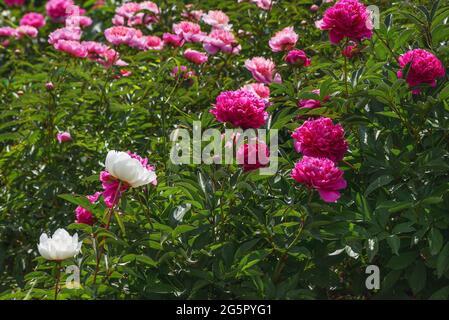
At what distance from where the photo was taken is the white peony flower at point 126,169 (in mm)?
1785

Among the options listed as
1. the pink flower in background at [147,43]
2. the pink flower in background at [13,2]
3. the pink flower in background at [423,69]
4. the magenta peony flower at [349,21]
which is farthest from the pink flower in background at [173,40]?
the pink flower in background at [13,2]

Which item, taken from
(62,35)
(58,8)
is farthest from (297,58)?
(58,8)

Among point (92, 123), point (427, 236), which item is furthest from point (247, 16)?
point (427, 236)

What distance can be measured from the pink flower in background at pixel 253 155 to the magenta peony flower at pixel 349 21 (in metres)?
0.43

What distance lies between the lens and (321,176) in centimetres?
175

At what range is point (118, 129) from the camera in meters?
2.82

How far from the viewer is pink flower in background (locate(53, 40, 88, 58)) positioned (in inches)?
119

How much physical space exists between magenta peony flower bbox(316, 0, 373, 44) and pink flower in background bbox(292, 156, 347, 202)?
1.58 feet

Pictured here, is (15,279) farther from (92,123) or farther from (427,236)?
(427,236)

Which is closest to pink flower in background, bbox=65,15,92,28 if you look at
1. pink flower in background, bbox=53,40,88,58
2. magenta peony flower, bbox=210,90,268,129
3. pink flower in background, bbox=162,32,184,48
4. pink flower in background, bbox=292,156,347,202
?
pink flower in background, bbox=53,40,88,58

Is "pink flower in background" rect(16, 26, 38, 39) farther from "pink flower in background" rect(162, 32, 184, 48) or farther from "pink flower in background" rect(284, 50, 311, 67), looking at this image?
"pink flower in background" rect(284, 50, 311, 67)

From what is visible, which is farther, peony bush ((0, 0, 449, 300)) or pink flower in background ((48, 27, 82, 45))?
pink flower in background ((48, 27, 82, 45))

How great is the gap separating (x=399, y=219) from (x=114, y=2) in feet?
9.64

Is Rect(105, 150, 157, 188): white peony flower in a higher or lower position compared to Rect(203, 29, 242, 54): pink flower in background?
lower
